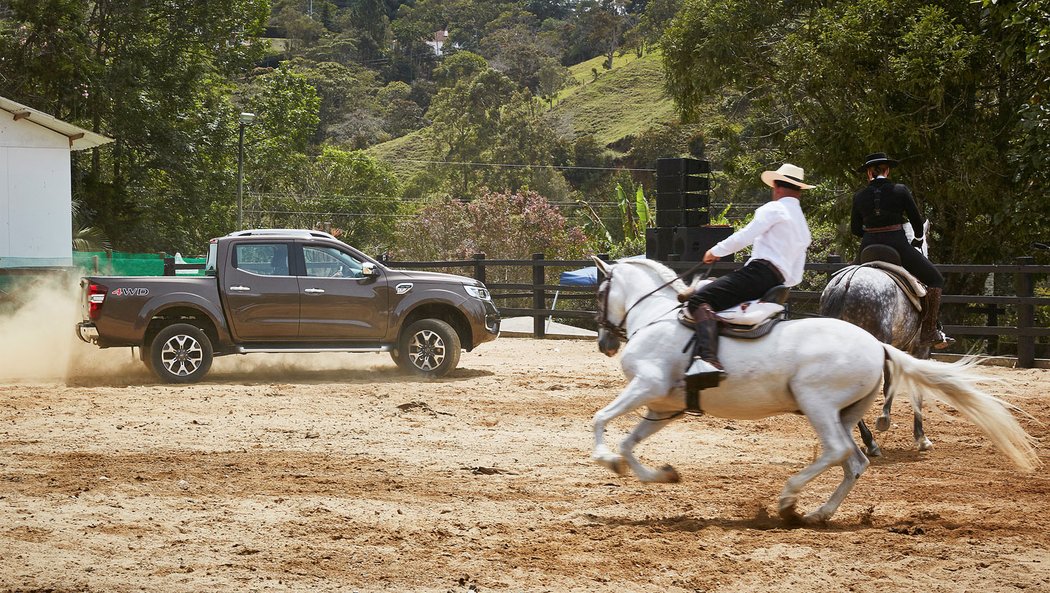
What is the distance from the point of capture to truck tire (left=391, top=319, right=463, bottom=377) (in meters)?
14.0

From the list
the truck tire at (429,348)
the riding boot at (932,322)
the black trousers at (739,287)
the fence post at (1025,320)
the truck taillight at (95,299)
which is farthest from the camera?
the fence post at (1025,320)

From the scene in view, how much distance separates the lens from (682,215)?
60.5 feet

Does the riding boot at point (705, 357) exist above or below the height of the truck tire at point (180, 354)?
above

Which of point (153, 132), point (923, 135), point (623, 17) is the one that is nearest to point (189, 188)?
point (153, 132)

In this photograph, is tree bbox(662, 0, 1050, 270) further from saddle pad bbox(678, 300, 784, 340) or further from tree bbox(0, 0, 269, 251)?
tree bbox(0, 0, 269, 251)

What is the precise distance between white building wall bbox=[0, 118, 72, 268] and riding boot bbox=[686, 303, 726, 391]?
2324 centimetres

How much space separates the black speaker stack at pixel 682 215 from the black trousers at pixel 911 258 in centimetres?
866

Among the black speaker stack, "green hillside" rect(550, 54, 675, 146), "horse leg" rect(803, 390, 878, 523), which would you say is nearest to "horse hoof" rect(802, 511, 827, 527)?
"horse leg" rect(803, 390, 878, 523)

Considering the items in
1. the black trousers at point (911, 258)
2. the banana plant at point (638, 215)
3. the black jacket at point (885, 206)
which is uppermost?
the banana plant at point (638, 215)

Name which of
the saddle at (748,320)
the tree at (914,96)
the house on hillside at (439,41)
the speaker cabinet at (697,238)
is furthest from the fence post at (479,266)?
the house on hillside at (439,41)

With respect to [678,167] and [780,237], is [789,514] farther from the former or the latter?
[678,167]

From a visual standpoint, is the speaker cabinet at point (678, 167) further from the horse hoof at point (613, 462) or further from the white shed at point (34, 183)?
the white shed at point (34, 183)

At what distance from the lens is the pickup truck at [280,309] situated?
1309 centimetres

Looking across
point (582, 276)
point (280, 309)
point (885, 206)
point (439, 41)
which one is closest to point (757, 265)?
point (885, 206)
